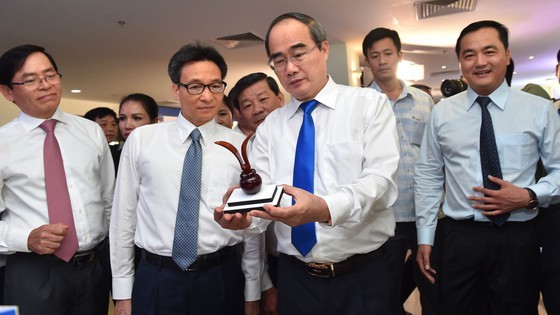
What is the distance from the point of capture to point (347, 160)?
145 centimetres

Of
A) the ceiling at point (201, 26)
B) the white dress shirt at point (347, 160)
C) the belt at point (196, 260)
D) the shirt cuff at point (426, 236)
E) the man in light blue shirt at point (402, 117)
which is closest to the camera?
the white dress shirt at point (347, 160)

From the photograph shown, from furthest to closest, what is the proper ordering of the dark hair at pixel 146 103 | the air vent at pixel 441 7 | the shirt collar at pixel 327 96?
the air vent at pixel 441 7, the dark hair at pixel 146 103, the shirt collar at pixel 327 96

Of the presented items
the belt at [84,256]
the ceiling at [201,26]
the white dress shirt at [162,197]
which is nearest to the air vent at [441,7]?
the ceiling at [201,26]

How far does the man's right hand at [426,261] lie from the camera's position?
192 centimetres

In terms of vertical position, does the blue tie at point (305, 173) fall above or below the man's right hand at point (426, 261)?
above

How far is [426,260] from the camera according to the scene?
1.95 metres

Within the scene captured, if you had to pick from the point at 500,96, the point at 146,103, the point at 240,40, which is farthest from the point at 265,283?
the point at 240,40

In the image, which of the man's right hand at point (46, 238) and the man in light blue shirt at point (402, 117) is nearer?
the man's right hand at point (46, 238)

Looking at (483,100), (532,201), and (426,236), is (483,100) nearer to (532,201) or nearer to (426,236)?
(532,201)

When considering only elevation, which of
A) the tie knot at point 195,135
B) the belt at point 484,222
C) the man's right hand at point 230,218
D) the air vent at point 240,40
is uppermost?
the air vent at point 240,40

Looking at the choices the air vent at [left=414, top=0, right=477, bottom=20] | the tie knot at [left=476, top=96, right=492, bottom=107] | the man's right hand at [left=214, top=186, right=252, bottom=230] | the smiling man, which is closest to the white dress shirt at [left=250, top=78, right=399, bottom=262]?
the man's right hand at [left=214, top=186, right=252, bottom=230]

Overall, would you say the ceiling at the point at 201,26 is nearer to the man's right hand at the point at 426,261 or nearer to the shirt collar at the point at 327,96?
the shirt collar at the point at 327,96

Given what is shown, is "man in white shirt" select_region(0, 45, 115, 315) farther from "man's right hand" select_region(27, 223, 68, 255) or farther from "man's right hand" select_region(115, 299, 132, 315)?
"man's right hand" select_region(115, 299, 132, 315)

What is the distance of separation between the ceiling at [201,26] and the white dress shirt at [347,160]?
362cm
